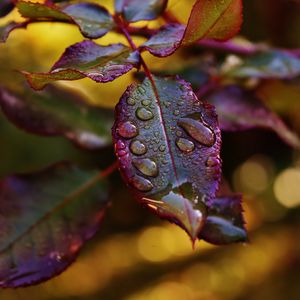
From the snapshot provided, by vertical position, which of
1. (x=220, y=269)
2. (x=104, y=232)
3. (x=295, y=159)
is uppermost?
(x=295, y=159)

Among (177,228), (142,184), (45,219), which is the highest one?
(142,184)

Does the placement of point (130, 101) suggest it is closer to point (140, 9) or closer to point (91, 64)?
point (91, 64)

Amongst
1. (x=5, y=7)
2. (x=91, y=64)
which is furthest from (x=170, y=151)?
(x=5, y=7)

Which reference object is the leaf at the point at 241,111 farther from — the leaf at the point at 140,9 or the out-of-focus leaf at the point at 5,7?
the out-of-focus leaf at the point at 5,7

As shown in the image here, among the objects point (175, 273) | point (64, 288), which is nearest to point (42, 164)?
point (64, 288)

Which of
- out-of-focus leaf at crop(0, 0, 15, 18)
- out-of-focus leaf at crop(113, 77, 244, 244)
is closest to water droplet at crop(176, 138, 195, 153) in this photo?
out-of-focus leaf at crop(113, 77, 244, 244)

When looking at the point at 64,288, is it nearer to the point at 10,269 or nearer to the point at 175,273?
the point at 175,273
